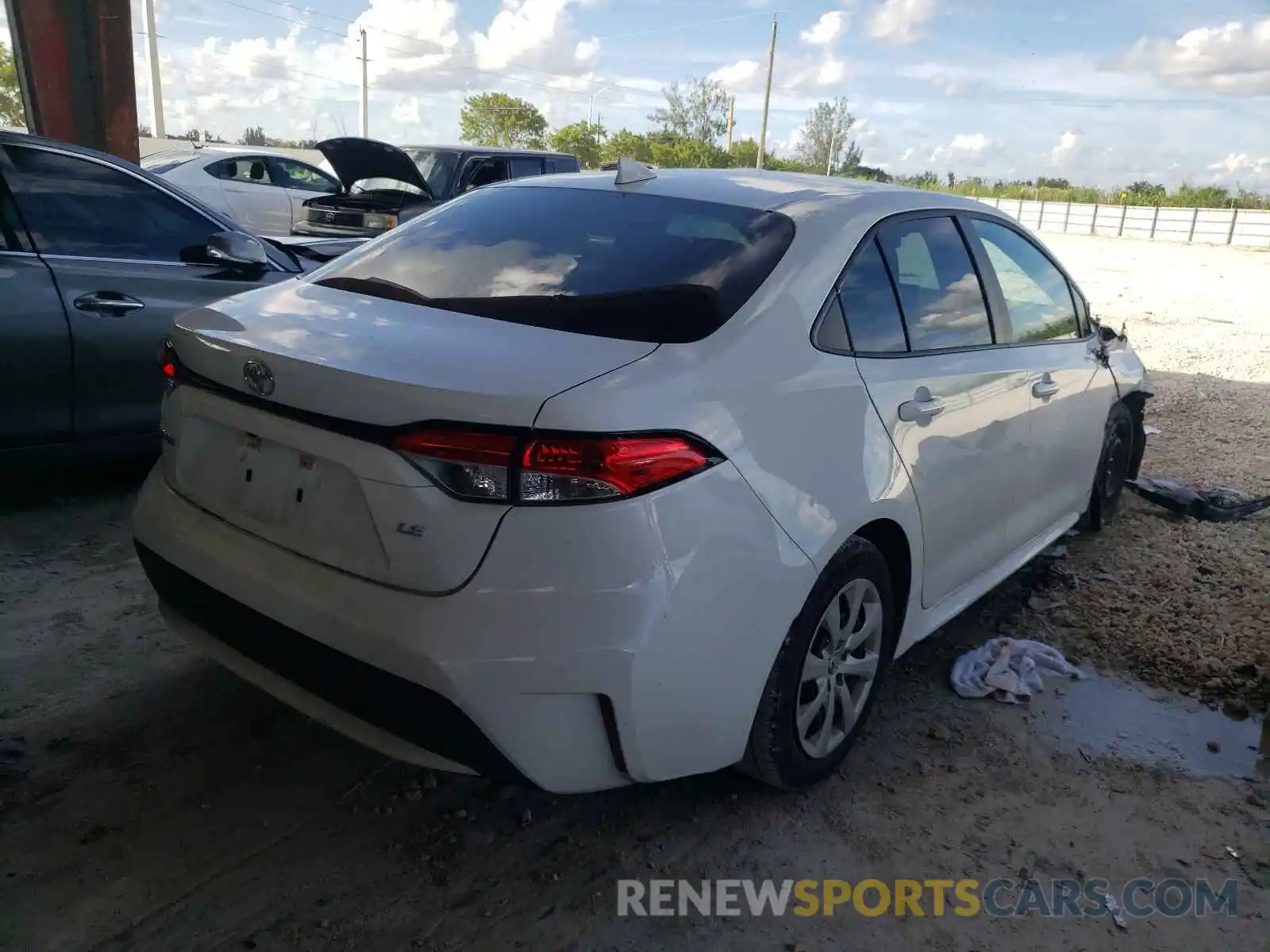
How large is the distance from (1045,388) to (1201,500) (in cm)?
236

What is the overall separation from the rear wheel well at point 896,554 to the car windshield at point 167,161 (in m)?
11.8

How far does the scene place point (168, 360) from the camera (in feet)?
8.68

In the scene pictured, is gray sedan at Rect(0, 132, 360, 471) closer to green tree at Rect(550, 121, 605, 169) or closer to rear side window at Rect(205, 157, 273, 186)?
rear side window at Rect(205, 157, 273, 186)

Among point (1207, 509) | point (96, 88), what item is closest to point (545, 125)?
point (96, 88)

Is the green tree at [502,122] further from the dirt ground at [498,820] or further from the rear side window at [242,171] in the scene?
the dirt ground at [498,820]

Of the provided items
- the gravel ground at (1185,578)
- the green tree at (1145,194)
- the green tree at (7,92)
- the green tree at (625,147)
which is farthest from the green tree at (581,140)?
the gravel ground at (1185,578)

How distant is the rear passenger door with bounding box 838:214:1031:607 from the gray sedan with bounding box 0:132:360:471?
2863 millimetres

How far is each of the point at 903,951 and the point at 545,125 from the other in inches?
2122

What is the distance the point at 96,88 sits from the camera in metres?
8.02

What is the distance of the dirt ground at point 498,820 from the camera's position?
2.25 m

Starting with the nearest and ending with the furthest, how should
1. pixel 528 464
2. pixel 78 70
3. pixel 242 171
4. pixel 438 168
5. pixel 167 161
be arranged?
pixel 528 464
pixel 78 70
pixel 438 168
pixel 167 161
pixel 242 171

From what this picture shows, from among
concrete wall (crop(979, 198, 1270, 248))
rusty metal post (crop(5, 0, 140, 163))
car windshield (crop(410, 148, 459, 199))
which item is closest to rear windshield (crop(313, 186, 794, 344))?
rusty metal post (crop(5, 0, 140, 163))

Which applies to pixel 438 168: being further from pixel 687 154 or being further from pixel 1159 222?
pixel 687 154

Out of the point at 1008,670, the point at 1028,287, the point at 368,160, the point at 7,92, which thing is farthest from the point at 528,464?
the point at 7,92
